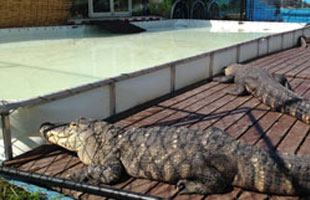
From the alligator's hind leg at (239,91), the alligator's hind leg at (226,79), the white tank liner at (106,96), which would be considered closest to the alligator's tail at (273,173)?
the white tank liner at (106,96)

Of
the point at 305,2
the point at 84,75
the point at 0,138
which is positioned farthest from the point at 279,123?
the point at 305,2

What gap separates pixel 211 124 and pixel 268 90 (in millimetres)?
966

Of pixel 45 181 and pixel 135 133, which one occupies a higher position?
pixel 135 133

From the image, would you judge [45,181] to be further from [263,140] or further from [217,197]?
[263,140]

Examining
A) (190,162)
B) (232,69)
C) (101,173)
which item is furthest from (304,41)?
(101,173)

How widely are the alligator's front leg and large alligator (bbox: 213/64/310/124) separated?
1.79 metres

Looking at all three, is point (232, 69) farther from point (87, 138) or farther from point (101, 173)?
point (101, 173)

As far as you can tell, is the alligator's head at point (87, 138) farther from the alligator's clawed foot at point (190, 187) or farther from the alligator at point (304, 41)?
the alligator at point (304, 41)

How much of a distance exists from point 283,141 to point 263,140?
14 centimetres

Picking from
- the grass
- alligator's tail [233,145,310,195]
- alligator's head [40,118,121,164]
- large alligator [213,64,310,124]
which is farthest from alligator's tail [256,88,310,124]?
the grass

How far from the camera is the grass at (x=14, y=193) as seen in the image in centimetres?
Answer: 192

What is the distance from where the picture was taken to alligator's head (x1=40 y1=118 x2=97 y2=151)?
7.50ft

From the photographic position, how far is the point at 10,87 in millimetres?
3969

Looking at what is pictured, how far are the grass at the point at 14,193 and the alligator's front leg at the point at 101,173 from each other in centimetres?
22
